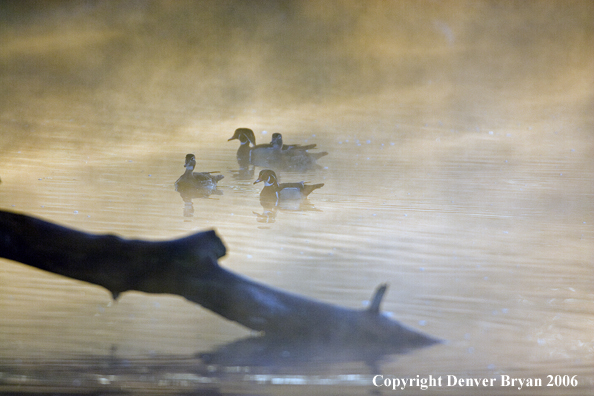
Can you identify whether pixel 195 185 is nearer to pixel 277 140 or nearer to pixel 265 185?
pixel 265 185

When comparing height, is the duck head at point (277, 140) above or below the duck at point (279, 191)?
above

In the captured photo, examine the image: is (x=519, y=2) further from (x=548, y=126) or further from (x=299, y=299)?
(x=299, y=299)

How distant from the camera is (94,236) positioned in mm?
1781

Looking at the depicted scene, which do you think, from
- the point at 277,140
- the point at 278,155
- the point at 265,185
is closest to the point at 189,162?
the point at 265,185

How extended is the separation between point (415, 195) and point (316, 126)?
251 centimetres

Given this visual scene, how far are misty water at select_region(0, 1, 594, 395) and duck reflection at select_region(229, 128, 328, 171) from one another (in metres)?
0.16

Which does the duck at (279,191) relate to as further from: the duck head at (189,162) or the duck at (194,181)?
the duck head at (189,162)

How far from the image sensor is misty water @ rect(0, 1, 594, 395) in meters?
1.83

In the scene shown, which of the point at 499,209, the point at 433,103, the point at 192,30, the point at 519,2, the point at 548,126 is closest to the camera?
the point at 499,209

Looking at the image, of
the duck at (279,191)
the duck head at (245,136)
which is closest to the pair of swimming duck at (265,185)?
the duck at (279,191)

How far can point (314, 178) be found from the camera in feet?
13.8

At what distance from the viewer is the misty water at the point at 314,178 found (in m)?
1.83

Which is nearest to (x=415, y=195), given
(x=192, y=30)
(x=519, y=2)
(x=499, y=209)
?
(x=499, y=209)

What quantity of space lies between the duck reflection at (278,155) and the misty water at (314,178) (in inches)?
6.1
